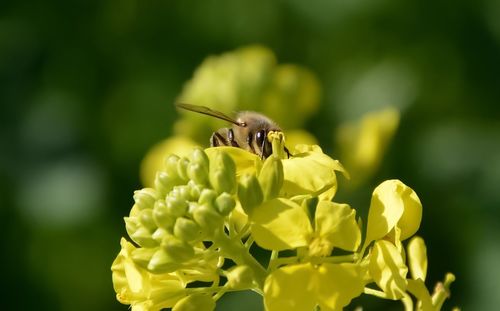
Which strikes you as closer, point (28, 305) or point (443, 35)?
point (28, 305)

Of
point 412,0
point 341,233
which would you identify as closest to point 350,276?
point 341,233

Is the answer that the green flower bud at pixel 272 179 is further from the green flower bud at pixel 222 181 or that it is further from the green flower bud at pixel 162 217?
the green flower bud at pixel 162 217

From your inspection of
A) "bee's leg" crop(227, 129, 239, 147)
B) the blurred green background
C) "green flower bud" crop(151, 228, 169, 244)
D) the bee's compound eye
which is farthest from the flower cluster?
the blurred green background

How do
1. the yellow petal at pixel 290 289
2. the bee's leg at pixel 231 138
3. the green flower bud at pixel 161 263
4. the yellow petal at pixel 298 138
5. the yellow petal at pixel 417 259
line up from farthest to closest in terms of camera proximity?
the yellow petal at pixel 298 138, the bee's leg at pixel 231 138, the yellow petal at pixel 417 259, the green flower bud at pixel 161 263, the yellow petal at pixel 290 289

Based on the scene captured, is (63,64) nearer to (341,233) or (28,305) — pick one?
(28,305)

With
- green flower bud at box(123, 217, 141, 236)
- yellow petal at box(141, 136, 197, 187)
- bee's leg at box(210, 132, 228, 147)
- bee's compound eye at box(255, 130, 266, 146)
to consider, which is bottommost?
yellow petal at box(141, 136, 197, 187)

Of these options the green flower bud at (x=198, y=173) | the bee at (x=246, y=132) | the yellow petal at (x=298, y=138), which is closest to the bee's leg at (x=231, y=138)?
the bee at (x=246, y=132)

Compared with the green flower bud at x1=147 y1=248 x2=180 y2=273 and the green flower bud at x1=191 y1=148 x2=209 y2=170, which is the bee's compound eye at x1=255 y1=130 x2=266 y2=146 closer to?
the green flower bud at x1=191 y1=148 x2=209 y2=170
